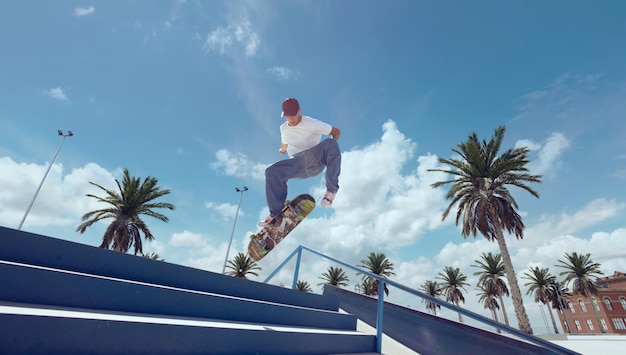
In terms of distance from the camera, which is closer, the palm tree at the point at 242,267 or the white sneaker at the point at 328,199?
the white sneaker at the point at 328,199

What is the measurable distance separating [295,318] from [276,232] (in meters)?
2.53

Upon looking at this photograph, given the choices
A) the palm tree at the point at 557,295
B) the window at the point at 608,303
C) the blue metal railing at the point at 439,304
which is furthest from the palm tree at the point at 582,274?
the blue metal railing at the point at 439,304

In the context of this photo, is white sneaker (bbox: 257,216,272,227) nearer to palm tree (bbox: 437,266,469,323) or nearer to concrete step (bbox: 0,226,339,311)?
concrete step (bbox: 0,226,339,311)

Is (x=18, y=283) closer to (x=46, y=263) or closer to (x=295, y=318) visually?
(x=46, y=263)

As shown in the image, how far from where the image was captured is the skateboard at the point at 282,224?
5.26 metres

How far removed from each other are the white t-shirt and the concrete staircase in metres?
2.69

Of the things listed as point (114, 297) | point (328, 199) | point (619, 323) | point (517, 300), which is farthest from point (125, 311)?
point (619, 323)

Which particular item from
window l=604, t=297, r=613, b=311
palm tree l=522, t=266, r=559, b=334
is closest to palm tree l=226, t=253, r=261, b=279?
palm tree l=522, t=266, r=559, b=334

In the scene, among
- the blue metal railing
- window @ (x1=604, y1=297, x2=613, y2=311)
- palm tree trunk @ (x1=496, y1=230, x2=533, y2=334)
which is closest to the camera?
the blue metal railing

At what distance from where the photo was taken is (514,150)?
1912 centimetres

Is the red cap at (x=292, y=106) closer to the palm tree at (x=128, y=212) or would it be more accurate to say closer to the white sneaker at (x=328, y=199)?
the white sneaker at (x=328, y=199)

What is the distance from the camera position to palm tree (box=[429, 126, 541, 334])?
59.7 ft

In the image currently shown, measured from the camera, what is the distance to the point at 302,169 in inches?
200

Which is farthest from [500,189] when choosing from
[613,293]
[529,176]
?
[613,293]
